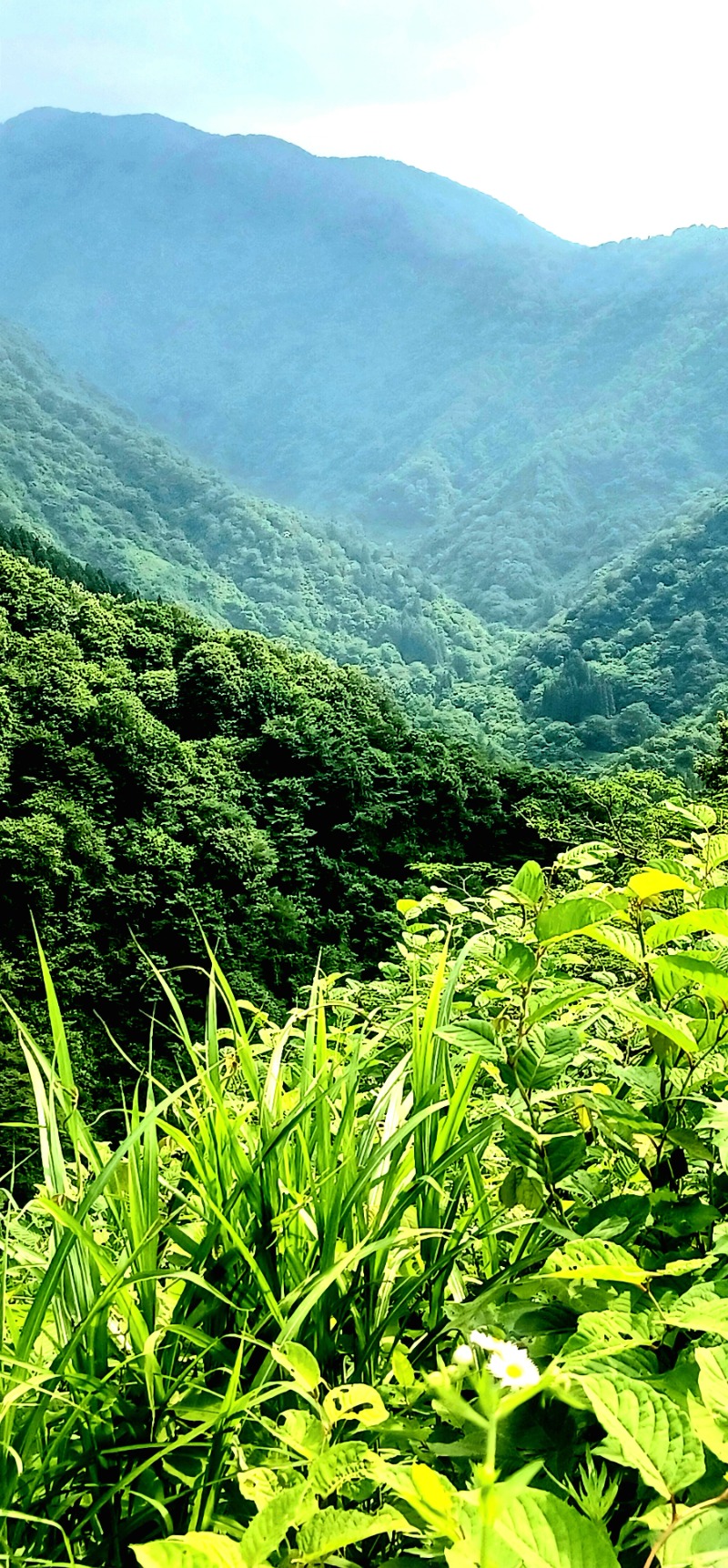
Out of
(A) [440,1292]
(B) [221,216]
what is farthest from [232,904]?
(B) [221,216]

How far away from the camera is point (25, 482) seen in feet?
114

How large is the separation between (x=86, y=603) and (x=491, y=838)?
22.1 feet

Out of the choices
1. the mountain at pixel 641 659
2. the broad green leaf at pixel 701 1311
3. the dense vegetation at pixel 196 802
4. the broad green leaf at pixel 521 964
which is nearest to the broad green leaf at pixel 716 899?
the broad green leaf at pixel 521 964

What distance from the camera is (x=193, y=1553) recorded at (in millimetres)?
329

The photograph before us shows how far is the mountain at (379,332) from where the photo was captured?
50562 millimetres

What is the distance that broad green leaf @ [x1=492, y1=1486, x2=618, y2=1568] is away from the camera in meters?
0.28

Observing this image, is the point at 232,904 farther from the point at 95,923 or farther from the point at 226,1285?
the point at 226,1285

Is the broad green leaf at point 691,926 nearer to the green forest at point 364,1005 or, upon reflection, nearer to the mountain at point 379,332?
the green forest at point 364,1005

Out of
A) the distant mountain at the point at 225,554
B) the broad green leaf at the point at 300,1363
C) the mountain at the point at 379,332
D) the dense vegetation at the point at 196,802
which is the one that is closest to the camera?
the broad green leaf at the point at 300,1363

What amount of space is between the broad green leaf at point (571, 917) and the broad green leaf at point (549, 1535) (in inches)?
11.3

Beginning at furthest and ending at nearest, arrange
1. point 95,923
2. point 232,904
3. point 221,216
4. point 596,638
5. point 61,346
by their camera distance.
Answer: point 221,216, point 61,346, point 596,638, point 232,904, point 95,923

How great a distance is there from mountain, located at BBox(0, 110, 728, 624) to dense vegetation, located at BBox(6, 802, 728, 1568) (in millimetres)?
46530

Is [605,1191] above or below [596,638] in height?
below

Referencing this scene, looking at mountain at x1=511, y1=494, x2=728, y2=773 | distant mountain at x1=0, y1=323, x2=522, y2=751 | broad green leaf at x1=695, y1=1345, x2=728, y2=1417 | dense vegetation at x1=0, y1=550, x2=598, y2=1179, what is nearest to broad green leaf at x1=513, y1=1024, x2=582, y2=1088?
broad green leaf at x1=695, y1=1345, x2=728, y2=1417
